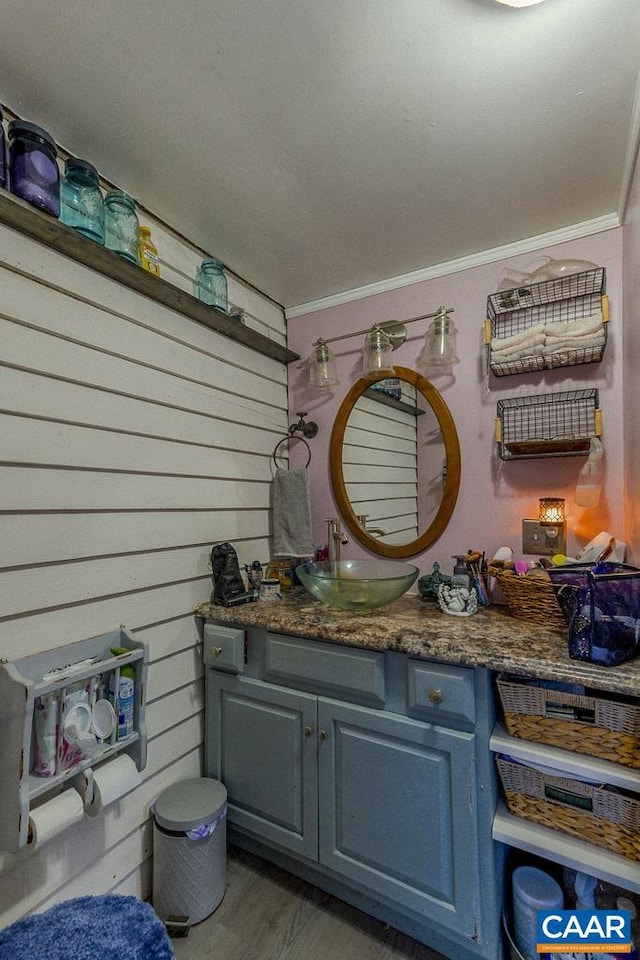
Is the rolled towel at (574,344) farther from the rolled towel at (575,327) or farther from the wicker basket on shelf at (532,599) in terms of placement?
the wicker basket on shelf at (532,599)

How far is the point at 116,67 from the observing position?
107 centimetres

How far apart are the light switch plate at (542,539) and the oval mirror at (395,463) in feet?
1.05

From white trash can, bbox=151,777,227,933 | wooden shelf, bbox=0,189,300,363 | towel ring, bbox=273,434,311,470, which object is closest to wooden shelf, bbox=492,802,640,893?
white trash can, bbox=151,777,227,933

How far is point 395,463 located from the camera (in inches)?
79.9

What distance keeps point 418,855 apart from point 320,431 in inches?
67.8

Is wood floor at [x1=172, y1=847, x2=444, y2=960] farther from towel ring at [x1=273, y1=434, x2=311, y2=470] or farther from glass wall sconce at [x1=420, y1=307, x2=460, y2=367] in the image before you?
glass wall sconce at [x1=420, y1=307, x2=460, y2=367]

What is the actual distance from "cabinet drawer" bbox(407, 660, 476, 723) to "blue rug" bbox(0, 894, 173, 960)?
0.78 meters

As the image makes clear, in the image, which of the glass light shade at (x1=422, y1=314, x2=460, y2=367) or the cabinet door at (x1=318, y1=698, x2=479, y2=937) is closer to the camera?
the cabinet door at (x1=318, y1=698, x2=479, y2=937)

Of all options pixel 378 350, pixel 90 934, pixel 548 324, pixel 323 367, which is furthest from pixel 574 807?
pixel 323 367

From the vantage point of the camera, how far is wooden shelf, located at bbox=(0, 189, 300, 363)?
3.63ft

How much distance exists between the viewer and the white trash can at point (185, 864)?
1.36 meters

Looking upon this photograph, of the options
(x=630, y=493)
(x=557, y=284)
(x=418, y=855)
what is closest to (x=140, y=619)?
(x=418, y=855)

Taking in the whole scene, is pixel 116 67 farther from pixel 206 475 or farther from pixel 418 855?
pixel 418 855
